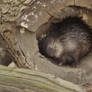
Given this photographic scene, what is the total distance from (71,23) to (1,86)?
1.53 metres

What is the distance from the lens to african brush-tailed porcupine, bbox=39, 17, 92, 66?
8.77ft

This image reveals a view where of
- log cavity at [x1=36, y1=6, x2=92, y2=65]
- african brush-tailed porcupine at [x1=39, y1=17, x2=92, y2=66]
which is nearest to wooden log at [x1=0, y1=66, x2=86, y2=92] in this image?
log cavity at [x1=36, y1=6, x2=92, y2=65]

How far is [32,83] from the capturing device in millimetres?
1339

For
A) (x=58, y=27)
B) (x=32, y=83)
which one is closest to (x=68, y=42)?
(x=58, y=27)

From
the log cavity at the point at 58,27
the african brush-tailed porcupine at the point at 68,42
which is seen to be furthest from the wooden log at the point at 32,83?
the african brush-tailed porcupine at the point at 68,42

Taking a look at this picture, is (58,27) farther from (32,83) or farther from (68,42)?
(32,83)

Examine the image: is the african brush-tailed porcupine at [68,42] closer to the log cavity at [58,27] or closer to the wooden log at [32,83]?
the log cavity at [58,27]

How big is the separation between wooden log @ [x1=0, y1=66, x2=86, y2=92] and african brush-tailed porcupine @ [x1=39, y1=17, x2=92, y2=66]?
4.27 ft

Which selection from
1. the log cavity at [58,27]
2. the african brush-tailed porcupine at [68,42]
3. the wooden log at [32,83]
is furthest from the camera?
the african brush-tailed porcupine at [68,42]

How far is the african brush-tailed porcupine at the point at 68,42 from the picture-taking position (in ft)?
8.77

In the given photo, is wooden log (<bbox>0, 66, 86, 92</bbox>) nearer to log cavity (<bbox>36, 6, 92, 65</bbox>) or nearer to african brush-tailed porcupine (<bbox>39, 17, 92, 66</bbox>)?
log cavity (<bbox>36, 6, 92, 65</bbox>)

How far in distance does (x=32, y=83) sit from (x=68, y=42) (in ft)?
4.62

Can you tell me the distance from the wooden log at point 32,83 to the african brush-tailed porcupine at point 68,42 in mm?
1301

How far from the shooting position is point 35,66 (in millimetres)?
2322
